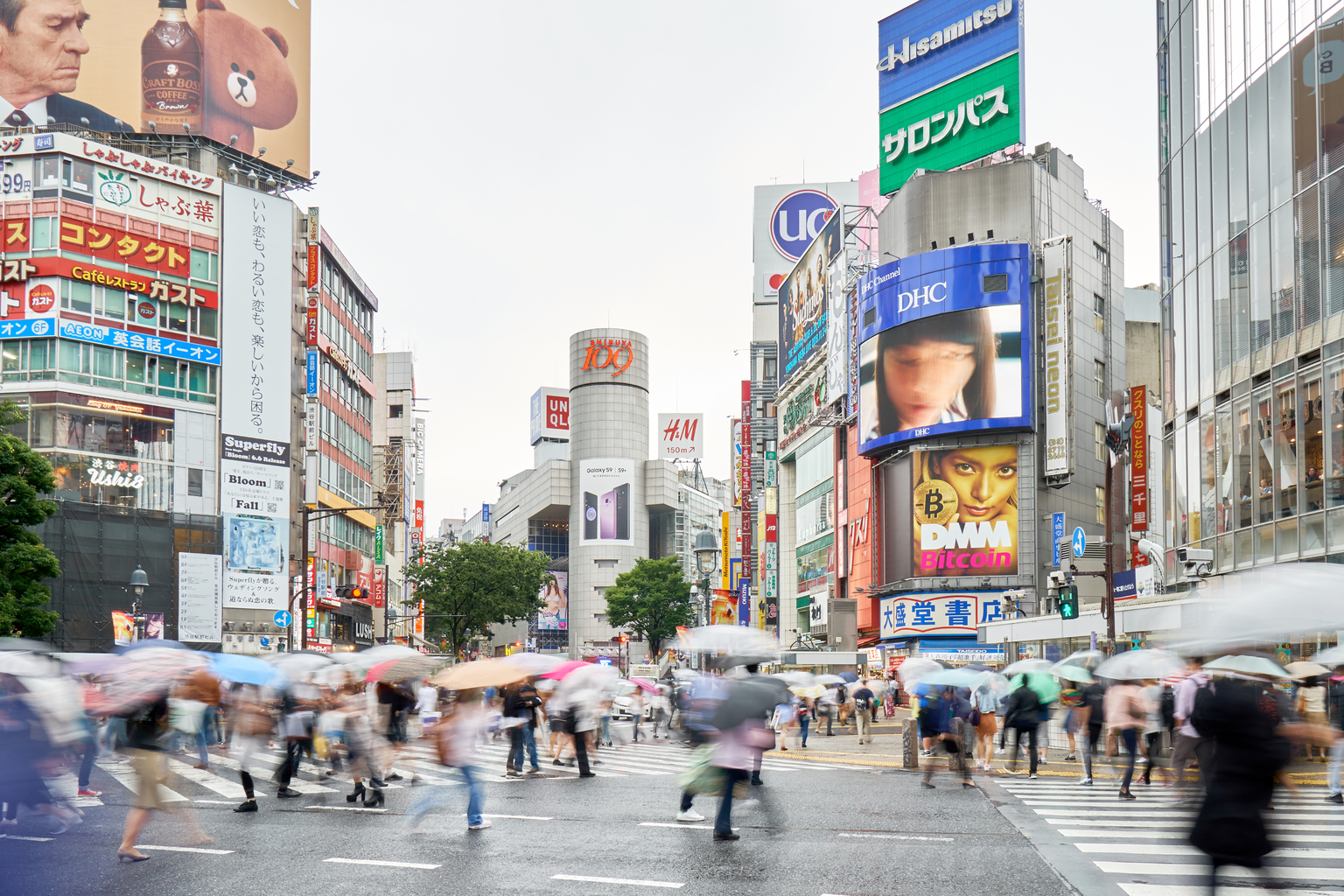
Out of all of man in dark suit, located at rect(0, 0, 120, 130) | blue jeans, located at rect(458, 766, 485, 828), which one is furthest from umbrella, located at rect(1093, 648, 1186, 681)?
man in dark suit, located at rect(0, 0, 120, 130)

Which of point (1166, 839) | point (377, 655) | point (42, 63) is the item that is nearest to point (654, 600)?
point (42, 63)

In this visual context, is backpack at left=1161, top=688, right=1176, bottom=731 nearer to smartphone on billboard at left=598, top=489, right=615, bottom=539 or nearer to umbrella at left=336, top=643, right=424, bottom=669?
umbrella at left=336, top=643, right=424, bottom=669

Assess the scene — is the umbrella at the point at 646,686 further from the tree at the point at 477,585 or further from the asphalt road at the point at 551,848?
the tree at the point at 477,585

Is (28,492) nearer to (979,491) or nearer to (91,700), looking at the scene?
(91,700)

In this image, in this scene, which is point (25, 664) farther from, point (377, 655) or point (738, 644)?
point (738, 644)

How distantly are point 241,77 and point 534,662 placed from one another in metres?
53.9

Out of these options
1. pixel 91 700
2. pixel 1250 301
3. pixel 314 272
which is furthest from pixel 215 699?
pixel 314 272

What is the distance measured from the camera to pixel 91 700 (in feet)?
52.3

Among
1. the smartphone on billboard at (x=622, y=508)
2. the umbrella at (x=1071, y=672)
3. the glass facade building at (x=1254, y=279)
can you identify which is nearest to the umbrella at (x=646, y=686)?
the glass facade building at (x=1254, y=279)

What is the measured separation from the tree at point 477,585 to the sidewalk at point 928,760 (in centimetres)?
4484

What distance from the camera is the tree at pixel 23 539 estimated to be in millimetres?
35312

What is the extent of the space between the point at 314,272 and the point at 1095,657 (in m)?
51.0

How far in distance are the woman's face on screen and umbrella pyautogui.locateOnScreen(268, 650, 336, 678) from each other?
43.0m

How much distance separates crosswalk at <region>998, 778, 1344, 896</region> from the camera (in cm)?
980
